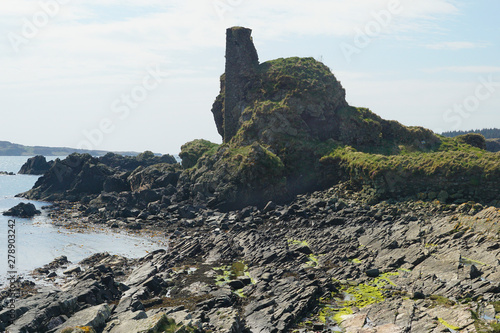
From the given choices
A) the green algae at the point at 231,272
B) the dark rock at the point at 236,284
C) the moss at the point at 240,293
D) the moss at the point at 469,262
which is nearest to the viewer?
the moss at the point at 469,262

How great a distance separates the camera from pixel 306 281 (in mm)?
30531

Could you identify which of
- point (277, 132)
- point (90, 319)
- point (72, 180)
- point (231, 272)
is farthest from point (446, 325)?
point (72, 180)

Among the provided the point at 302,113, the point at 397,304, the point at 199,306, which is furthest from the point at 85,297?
the point at 302,113

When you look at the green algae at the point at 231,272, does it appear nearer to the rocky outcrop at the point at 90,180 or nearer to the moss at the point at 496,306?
the moss at the point at 496,306

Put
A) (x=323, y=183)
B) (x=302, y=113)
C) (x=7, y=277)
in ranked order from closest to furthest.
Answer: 1. (x=7, y=277)
2. (x=323, y=183)
3. (x=302, y=113)

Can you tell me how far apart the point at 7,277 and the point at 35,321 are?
15300mm

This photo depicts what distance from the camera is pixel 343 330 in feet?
79.6

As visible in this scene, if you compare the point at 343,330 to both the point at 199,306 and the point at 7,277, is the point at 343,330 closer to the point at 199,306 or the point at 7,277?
the point at 199,306

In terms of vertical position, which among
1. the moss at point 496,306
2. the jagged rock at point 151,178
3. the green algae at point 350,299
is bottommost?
the green algae at point 350,299

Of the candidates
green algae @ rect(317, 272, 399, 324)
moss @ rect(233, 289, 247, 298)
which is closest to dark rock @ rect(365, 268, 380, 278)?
green algae @ rect(317, 272, 399, 324)

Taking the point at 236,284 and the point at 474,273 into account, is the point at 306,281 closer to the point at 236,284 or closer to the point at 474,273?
the point at 236,284

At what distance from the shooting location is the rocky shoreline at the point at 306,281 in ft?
78.2

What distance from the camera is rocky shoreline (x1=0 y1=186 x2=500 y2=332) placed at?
23828 mm

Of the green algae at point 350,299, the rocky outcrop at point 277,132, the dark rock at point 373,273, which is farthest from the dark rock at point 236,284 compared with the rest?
the rocky outcrop at point 277,132
